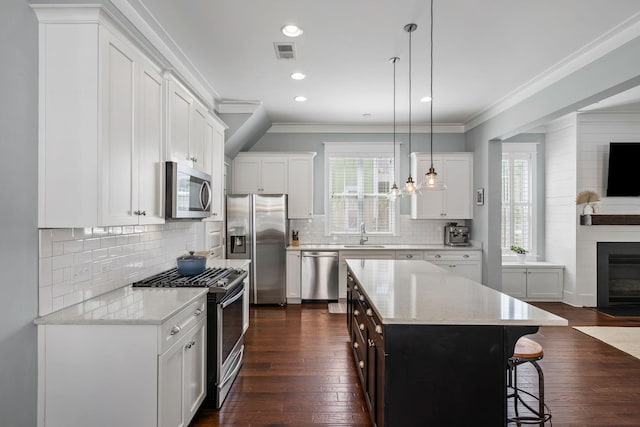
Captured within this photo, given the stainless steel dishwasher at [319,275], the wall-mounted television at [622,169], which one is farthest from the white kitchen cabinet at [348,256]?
the wall-mounted television at [622,169]

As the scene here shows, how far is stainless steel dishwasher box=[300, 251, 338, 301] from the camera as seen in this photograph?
558 cm

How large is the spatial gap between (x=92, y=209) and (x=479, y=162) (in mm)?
5329

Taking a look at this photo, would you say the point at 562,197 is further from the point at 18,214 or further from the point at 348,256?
the point at 18,214

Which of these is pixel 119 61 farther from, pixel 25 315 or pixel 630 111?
pixel 630 111

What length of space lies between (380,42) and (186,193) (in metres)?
2.11

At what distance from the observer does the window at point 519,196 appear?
6.14 m

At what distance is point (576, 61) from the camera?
338cm

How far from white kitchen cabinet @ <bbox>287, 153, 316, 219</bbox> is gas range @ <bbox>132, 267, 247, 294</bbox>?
263 cm

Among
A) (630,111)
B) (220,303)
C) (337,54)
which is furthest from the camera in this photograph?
(630,111)

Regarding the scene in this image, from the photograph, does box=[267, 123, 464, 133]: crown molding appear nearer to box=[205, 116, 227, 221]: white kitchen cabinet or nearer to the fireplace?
box=[205, 116, 227, 221]: white kitchen cabinet

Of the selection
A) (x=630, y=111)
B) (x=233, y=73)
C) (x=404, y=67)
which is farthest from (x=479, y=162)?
(x=233, y=73)

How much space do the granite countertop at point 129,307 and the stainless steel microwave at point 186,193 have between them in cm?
57

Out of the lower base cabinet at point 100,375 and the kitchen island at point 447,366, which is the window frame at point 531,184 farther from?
the lower base cabinet at point 100,375

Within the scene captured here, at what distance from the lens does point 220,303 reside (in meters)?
2.56
